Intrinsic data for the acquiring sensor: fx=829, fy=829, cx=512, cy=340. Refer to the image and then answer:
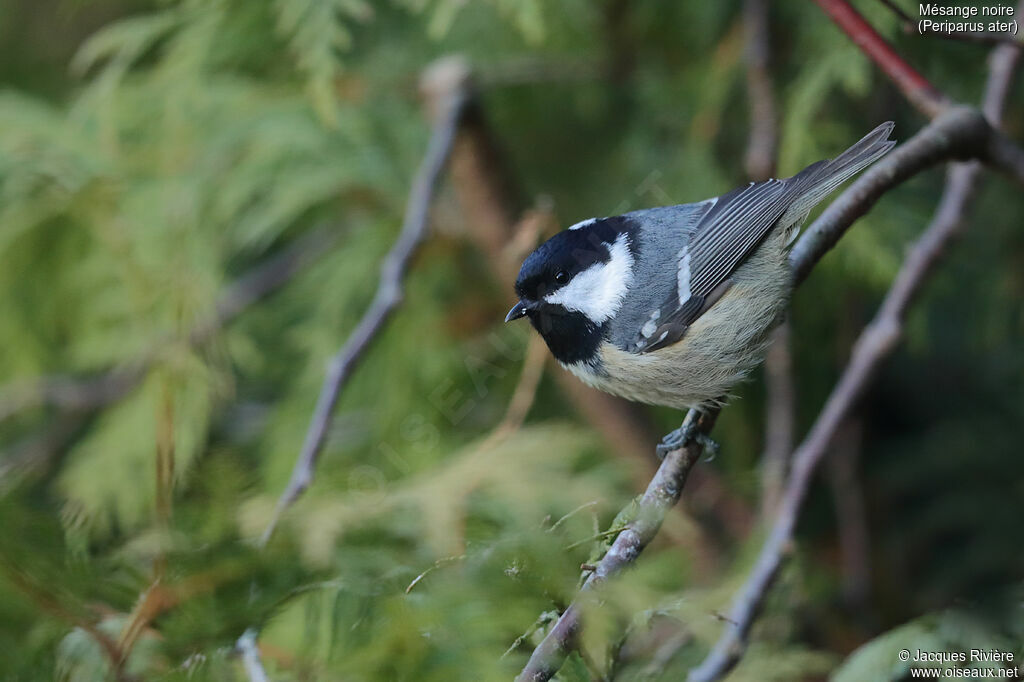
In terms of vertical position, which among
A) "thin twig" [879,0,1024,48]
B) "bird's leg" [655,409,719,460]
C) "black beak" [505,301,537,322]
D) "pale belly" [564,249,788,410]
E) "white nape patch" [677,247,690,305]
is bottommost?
"bird's leg" [655,409,719,460]

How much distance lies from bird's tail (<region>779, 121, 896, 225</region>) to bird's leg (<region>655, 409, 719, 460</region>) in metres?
0.26

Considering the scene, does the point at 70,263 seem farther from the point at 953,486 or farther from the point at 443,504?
the point at 953,486

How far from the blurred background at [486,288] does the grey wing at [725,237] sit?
298mm

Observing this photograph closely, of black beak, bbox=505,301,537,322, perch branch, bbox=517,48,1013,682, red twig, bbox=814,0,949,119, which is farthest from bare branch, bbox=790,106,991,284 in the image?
black beak, bbox=505,301,537,322

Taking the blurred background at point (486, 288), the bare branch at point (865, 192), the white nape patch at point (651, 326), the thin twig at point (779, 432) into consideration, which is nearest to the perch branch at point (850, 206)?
the bare branch at point (865, 192)

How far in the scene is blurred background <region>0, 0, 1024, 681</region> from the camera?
57.9 inches

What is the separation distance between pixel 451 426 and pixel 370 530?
3.04ft

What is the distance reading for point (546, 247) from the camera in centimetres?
89

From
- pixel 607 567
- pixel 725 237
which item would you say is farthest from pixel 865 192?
pixel 607 567

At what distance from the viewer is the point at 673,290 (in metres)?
0.99

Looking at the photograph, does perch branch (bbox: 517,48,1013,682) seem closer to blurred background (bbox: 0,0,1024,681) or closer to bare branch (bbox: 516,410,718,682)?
bare branch (bbox: 516,410,718,682)

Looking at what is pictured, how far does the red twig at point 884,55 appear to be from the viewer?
1.00 m

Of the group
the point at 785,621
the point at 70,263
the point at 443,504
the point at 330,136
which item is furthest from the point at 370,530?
the point at 70,263

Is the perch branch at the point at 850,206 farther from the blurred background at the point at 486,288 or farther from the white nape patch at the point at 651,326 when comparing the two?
the blurred background at the point at 486,288
